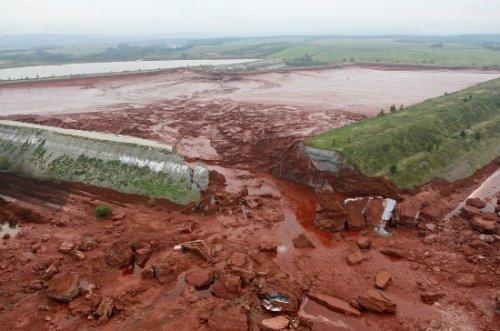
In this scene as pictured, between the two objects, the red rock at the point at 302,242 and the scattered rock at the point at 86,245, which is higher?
the scattered rock at the point at 86,245

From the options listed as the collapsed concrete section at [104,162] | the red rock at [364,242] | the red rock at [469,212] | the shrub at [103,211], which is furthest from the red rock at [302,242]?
the shrub at [103,211]

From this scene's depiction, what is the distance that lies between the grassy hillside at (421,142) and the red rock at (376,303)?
982 cm

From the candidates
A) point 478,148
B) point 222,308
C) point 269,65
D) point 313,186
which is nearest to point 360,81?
point 269,65

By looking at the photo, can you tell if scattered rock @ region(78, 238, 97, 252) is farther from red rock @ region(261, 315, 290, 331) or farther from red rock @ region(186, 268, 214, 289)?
red rock @ region(261, 315, 290, 331)

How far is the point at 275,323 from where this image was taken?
13711 millimetres

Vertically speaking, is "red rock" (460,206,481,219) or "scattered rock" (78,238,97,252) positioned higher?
"red rock" (460,206,481,219)

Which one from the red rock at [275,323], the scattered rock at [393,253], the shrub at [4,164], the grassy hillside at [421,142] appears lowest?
the red rock at [275,323]

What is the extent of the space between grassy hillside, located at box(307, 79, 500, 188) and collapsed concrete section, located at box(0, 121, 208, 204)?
8.67 m

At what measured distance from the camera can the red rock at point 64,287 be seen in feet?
48.7

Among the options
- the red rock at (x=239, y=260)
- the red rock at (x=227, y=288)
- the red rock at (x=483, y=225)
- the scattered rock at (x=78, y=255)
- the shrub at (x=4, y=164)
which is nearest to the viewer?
the red rock at (x=227, y=288)

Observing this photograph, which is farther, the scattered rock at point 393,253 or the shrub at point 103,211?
the shrub at point 103,211

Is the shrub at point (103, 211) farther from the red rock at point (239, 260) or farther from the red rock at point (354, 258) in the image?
the red rock at point (354, 258)

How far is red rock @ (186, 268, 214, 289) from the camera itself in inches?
621

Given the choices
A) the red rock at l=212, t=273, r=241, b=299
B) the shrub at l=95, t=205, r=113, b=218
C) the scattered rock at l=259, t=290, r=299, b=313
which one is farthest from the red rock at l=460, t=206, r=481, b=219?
the shrub at l=95, t=205, r=113, b=218
